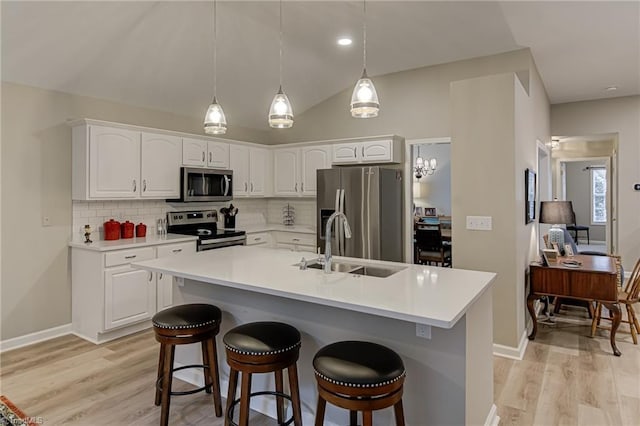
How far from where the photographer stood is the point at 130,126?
13.7 feet

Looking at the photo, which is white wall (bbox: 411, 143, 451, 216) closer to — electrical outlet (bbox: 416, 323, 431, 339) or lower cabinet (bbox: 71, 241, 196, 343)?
lower cabinet (bbox: 71, 241, 196, 343)

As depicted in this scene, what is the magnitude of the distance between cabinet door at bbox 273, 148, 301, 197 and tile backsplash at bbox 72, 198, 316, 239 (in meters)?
0.39

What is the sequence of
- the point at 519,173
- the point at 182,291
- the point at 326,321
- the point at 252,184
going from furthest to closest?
the point at 252,184 → the point at 519,173 → the point at 182,291 → the point at 326,321

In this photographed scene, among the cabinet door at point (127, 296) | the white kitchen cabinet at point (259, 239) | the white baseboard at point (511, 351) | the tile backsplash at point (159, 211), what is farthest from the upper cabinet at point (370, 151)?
the cabinet door at point (127, 296)

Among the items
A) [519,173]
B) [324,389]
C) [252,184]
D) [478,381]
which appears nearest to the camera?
[324,389]

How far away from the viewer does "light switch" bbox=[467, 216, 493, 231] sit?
343cm

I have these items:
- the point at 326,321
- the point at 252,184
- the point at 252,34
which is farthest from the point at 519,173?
the point at 252,184

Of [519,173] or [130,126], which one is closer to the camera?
[519,173]

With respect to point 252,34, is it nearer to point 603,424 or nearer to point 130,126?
point 130,126

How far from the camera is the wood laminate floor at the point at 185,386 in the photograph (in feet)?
8.22

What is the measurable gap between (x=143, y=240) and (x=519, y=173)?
12.6 feet

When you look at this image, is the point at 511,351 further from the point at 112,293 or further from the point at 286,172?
the point at 286,172

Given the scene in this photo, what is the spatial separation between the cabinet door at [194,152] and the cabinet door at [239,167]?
483 millimetres

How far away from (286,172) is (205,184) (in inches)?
53.7
